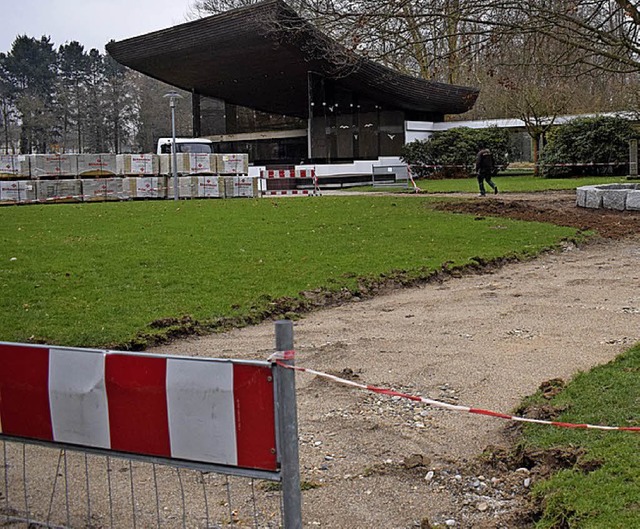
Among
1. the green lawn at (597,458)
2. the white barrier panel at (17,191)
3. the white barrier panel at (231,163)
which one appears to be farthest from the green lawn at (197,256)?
the white barrier panel at (231,163)

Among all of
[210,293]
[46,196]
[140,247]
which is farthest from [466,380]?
[46,196]

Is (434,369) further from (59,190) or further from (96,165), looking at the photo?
(96,165)

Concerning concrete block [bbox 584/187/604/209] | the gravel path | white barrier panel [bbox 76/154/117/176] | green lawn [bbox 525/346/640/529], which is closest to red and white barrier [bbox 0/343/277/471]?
the gravel path

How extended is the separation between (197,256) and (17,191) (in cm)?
1946

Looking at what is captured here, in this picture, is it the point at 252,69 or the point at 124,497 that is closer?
the point at 124,497

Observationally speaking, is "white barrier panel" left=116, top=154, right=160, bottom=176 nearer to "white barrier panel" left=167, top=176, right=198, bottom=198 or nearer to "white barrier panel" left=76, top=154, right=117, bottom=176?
"white barrier panel" left=76, top=154, right=117, bottom=176

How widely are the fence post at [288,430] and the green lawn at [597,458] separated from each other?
4.69 ft

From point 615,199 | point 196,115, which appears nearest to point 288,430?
point 615,199

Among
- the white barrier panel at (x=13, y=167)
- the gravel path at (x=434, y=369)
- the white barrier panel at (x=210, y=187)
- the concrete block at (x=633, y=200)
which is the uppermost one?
the white barrier panel at (x=13, y=167)

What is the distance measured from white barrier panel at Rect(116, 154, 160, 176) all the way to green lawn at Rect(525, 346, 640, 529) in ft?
88.7

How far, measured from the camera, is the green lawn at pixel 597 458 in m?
3.89

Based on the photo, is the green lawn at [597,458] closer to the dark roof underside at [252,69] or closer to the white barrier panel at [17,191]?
the white barrier panel at [17,191]

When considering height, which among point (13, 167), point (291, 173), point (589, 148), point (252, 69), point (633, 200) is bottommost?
point (633, 200)

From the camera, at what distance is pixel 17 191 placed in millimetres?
30172
